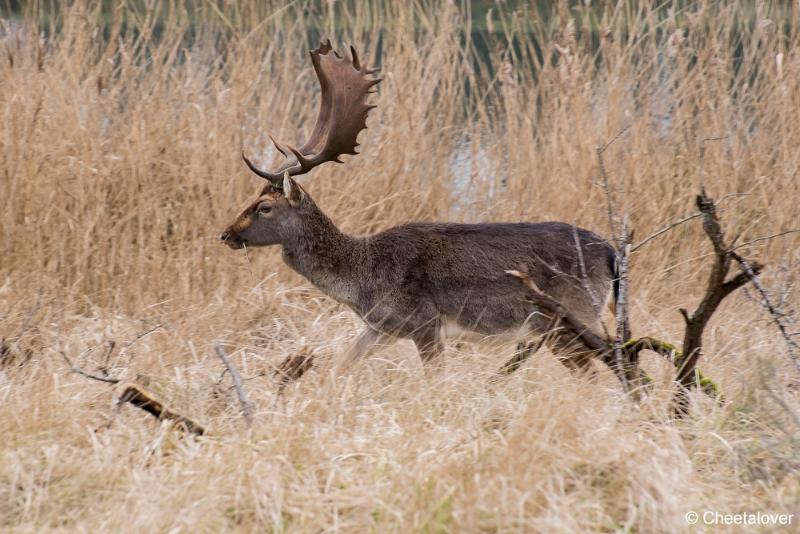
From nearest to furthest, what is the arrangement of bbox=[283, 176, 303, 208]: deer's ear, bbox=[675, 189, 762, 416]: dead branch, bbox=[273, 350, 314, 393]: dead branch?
bbox=[675, 189, 762, 416]: dead branch, bbox=[273, 350, 314, 393]: dead branch, bbox=[283, 176, 303, 208]: deer's ear

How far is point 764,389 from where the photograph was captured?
446cm

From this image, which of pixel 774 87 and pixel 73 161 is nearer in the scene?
pixel 73 161

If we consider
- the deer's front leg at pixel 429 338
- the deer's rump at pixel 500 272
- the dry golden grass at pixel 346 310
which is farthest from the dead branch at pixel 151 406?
the deer's rump at pixel 500 272

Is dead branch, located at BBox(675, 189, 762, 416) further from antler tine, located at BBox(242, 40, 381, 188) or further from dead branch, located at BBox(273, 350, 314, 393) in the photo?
antler tine, located at BBox(242, 40, 381, 188)

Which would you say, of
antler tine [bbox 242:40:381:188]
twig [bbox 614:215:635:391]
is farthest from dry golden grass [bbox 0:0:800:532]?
antler tine [bbox 242:40:381:188]

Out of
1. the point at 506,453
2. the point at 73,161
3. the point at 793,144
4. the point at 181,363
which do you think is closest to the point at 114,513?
the point at 506,453

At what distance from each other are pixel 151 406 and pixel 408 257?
172 centimetres

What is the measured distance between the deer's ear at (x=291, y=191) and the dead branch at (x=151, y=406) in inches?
62.9

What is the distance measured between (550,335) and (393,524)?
2022mm

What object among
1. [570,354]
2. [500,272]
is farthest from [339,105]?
[570,354]

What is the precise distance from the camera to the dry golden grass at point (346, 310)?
374cm

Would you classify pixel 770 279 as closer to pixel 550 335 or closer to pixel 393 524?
pixel 550 335

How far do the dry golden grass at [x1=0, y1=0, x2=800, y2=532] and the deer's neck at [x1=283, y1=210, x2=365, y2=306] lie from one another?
35cm

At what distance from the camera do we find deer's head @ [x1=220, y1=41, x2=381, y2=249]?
5762mm
